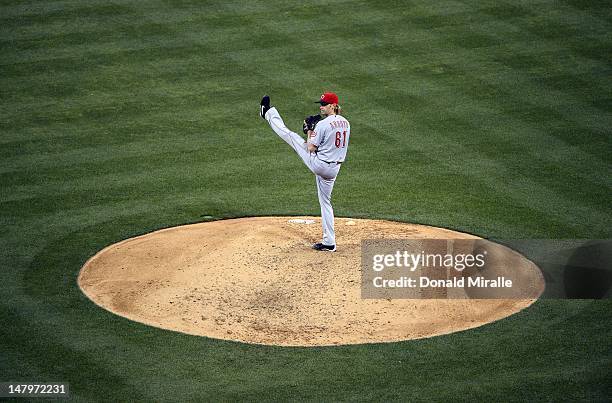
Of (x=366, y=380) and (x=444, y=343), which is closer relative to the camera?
(x=366, y=380)

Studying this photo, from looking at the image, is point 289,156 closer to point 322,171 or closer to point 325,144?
point 322,171

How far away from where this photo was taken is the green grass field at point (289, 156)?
32.7 ft

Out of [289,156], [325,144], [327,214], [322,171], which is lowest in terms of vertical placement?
[289,156]

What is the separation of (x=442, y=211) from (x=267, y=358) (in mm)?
5126

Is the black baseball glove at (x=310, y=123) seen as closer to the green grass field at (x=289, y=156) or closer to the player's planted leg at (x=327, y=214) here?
the player's planted leg at (x=327, y=214)

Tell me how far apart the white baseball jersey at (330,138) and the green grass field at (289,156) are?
1.96 metres

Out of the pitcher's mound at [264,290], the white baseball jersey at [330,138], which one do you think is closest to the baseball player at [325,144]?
the white baseball jersey at [330,138]

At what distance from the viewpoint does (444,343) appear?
34.7 ft

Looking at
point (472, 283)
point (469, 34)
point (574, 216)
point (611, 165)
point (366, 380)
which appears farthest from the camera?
point (469, 34)

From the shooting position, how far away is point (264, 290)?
11773 mm

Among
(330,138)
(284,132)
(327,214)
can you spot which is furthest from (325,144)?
(327,214)

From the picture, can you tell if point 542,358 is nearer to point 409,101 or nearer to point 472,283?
point 472,283

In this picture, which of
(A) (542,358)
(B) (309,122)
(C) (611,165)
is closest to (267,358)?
(A) (542,358)

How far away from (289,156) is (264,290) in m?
5.51
